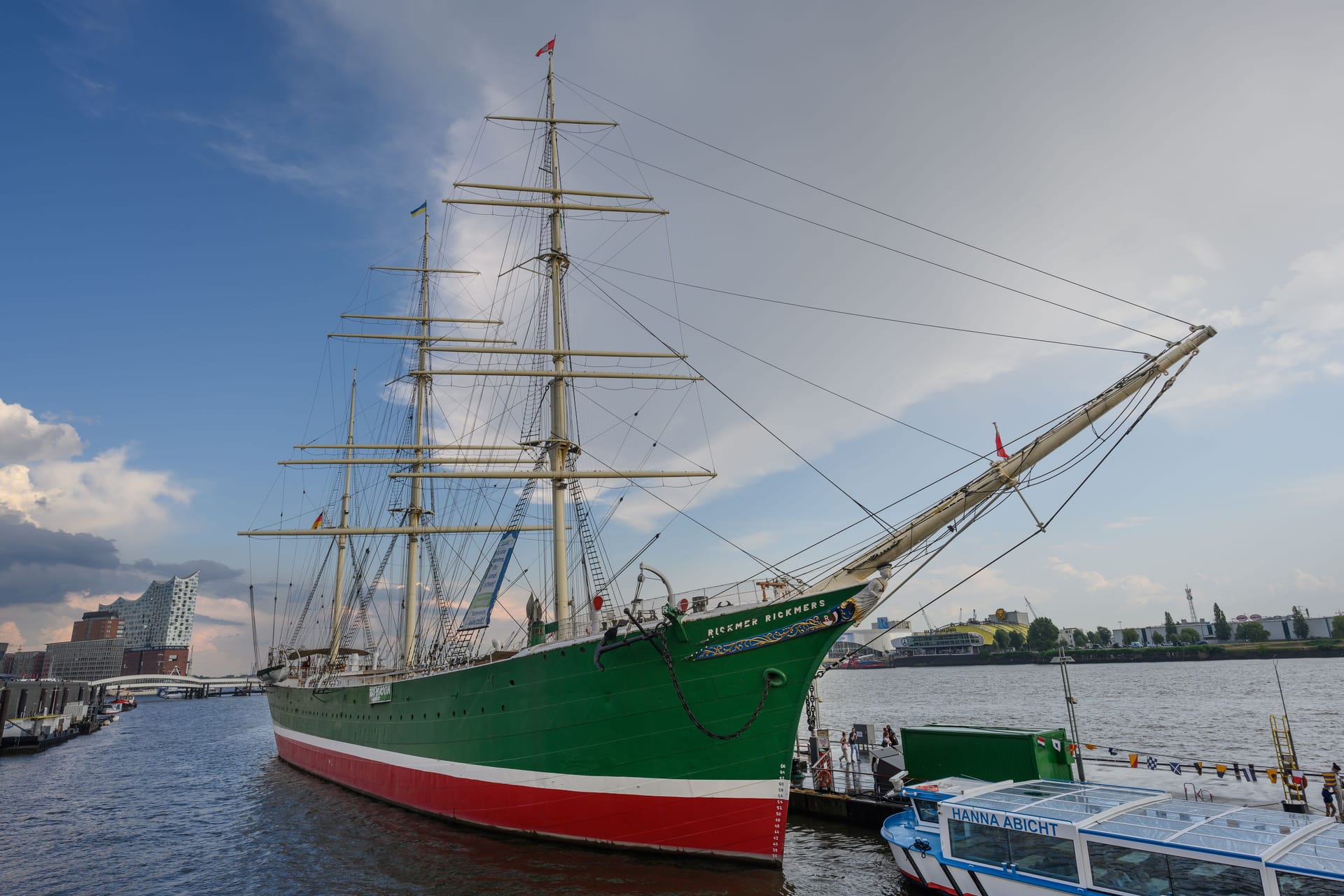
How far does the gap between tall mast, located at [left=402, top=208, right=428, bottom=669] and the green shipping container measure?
21.9 meters

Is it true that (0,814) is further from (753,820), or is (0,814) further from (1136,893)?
(1136,893)

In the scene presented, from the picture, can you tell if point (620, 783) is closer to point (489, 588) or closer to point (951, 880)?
point (951, 880)

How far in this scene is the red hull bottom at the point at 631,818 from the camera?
46.8ft

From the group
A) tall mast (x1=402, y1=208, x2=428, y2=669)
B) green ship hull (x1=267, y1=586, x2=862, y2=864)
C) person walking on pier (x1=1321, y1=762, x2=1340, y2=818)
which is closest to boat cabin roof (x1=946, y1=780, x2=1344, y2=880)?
green ship hull (x1=267, y1=586, x2=862, y2=864)

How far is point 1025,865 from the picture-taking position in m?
11.0

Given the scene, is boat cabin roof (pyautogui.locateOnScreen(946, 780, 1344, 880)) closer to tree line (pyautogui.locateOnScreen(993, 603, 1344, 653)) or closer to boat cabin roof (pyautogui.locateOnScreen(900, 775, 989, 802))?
boat cabin roof (pyautogui.locateOnScreen(900, 775, 989, 802))

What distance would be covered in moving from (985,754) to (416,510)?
2685 cm

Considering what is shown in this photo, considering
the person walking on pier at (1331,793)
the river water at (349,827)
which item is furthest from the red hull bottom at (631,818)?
the person walking on pier at (1331,793)

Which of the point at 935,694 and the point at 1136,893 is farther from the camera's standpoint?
the point at 935,694

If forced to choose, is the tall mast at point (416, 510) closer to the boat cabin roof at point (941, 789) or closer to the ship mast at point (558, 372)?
the ship mast at point (558, 372)

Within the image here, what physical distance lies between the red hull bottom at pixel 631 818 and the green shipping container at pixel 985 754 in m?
5.16

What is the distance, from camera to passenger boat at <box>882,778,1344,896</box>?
29.2 ft

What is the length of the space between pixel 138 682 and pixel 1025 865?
656 feet

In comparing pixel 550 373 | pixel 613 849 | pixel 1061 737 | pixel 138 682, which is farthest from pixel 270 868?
pixel 138 682
